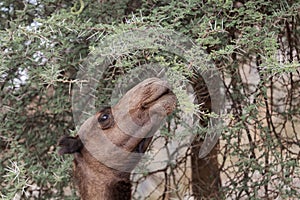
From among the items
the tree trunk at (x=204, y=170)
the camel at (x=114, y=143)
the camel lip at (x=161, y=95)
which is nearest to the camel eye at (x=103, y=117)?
the camel at (x=114, y=143)

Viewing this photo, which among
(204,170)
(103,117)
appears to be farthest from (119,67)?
(204,170)

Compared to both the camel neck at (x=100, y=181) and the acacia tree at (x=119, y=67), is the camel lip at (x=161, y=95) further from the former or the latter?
the camel neck at (x=100, y=181)

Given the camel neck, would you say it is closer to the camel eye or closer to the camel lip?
the camel eye

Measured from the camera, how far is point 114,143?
1255 mm

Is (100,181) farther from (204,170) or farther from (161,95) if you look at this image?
(204,170)

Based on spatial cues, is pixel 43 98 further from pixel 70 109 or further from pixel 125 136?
pixel 125 136

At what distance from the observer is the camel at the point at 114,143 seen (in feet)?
3.93

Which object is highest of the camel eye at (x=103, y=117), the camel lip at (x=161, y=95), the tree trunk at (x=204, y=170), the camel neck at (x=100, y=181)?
the tree trunk at (x=204, y=170)

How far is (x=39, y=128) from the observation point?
1.88 m

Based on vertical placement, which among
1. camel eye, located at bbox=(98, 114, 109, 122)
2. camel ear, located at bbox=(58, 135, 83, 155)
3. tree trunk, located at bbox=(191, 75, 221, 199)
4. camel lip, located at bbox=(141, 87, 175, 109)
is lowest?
camel ear, located at bbox=(58, 135, 83, 155)

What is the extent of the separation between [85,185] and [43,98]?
0.62 meters

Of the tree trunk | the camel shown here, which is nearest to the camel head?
the camel

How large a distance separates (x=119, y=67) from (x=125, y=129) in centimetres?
23

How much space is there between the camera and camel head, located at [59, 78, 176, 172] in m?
1.17
